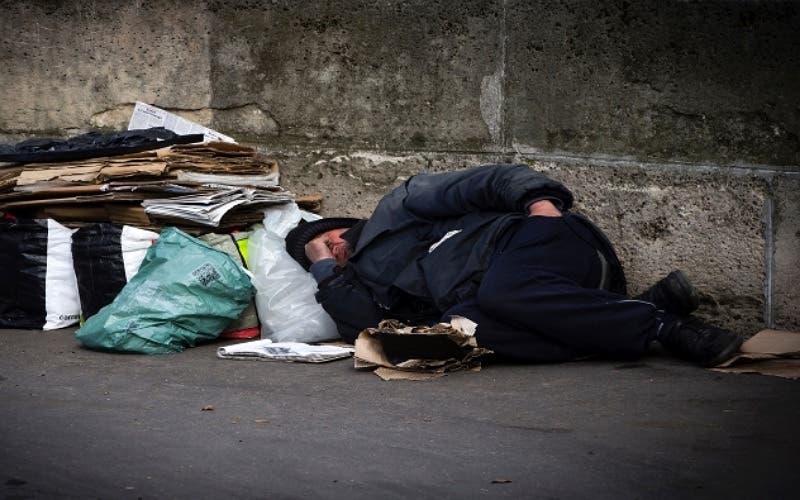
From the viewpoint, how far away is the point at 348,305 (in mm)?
5164

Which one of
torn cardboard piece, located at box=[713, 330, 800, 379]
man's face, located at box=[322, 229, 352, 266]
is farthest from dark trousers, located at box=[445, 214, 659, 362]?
man's face, located at box=[322, 229, 352, 266]

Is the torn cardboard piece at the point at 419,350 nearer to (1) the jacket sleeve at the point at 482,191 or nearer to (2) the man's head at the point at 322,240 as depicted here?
(1) the jacket sleeve at the point at 482,191

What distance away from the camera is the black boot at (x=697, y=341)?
15.0 ft

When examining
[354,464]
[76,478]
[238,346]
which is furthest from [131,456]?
[238,346]

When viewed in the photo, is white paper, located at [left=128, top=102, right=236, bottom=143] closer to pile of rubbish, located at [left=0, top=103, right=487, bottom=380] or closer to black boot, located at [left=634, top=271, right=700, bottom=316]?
pile of rubbish, located at [left=0, top=103, right=487, bottom=380]

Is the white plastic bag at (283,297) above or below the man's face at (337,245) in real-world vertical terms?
below

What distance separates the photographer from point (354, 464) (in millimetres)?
3357

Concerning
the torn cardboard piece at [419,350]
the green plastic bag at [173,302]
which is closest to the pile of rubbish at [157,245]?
the green plastic bag at [173,302]

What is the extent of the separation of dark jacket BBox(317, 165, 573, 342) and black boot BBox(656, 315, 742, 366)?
71 cm

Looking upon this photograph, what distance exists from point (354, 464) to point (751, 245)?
2609mm

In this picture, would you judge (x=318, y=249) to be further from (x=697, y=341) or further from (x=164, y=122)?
(x=697, y=341)

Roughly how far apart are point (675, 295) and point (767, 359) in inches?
19.6

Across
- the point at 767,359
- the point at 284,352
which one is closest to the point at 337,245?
the point at 284,352

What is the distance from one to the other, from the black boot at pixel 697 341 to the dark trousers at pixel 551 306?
0.06 meters
